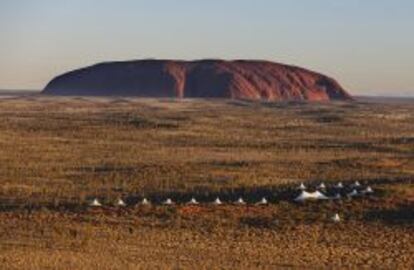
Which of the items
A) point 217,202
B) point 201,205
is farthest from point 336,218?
point 217,202

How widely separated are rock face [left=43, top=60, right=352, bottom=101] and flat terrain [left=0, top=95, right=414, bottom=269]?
118m

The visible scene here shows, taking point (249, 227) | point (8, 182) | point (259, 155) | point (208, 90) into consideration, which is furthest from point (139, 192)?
point (208, 90)

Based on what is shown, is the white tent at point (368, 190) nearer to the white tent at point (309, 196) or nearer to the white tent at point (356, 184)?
the white tent at point (309, 196)

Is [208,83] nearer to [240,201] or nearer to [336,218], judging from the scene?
[240,201]

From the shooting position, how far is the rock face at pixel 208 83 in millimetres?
182125

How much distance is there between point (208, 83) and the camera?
183500 millimetres

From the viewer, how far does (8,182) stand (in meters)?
36.0

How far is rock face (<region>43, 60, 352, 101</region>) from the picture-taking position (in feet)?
598

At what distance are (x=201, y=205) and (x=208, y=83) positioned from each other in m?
155

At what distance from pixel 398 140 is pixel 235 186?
99.0 ft

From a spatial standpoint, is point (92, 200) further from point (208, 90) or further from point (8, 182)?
point (208, 90)

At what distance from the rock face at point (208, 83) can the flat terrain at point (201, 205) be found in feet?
389

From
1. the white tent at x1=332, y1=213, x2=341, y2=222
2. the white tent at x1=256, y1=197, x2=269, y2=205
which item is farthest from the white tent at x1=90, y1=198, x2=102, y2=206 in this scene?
the white tent at x1=332, y1=213, x2=341, y2=222

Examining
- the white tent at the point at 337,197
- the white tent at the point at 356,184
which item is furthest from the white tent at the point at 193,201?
the white tent at the point at 356,184
